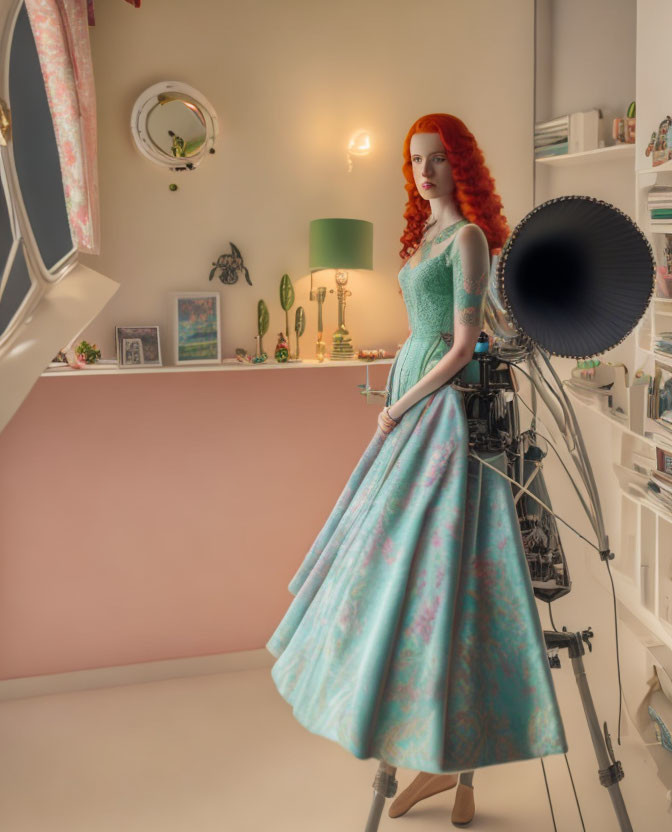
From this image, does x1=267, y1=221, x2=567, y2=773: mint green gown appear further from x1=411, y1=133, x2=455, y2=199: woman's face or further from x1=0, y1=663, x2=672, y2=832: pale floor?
x1=0, y1=663, x2=672, y2=832: pale floor

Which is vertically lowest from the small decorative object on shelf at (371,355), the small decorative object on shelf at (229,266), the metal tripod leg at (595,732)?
the metal tripod leg at (595,732)

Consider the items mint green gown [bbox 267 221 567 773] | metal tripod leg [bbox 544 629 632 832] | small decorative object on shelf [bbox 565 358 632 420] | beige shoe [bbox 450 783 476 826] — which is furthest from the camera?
small decorative object on shelf [bbox 565 358 632 420]

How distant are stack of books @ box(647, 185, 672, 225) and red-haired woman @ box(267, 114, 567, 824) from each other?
2.13 feet

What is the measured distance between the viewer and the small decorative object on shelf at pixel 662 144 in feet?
7.17

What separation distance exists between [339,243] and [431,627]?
5.58 feet

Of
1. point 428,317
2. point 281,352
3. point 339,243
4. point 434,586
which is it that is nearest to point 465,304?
point 428,317

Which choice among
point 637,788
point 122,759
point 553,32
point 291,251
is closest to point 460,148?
point 291,251

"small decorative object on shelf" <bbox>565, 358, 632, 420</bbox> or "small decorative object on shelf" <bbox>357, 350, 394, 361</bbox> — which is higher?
"small decorative object on shelf" <bbox>357, 350, 394, 361</bbox>

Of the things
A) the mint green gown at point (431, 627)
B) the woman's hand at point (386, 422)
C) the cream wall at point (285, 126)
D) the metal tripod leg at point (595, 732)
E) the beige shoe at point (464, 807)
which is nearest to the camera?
the mint green gown at point (431, 627)

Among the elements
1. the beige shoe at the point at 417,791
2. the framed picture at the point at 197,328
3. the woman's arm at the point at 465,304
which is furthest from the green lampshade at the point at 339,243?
the beige shoe at the point at 417,791

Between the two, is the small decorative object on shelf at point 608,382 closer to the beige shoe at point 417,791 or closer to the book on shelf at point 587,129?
the book on shelf at point 587,129

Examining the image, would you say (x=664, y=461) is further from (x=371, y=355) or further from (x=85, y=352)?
(x=85, y=352)

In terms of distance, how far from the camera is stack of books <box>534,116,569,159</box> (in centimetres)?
296

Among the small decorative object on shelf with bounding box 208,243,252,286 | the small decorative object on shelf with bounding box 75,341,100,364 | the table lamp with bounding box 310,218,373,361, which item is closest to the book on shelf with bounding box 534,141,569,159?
the table lamp with bounding box 310,218,373,361
